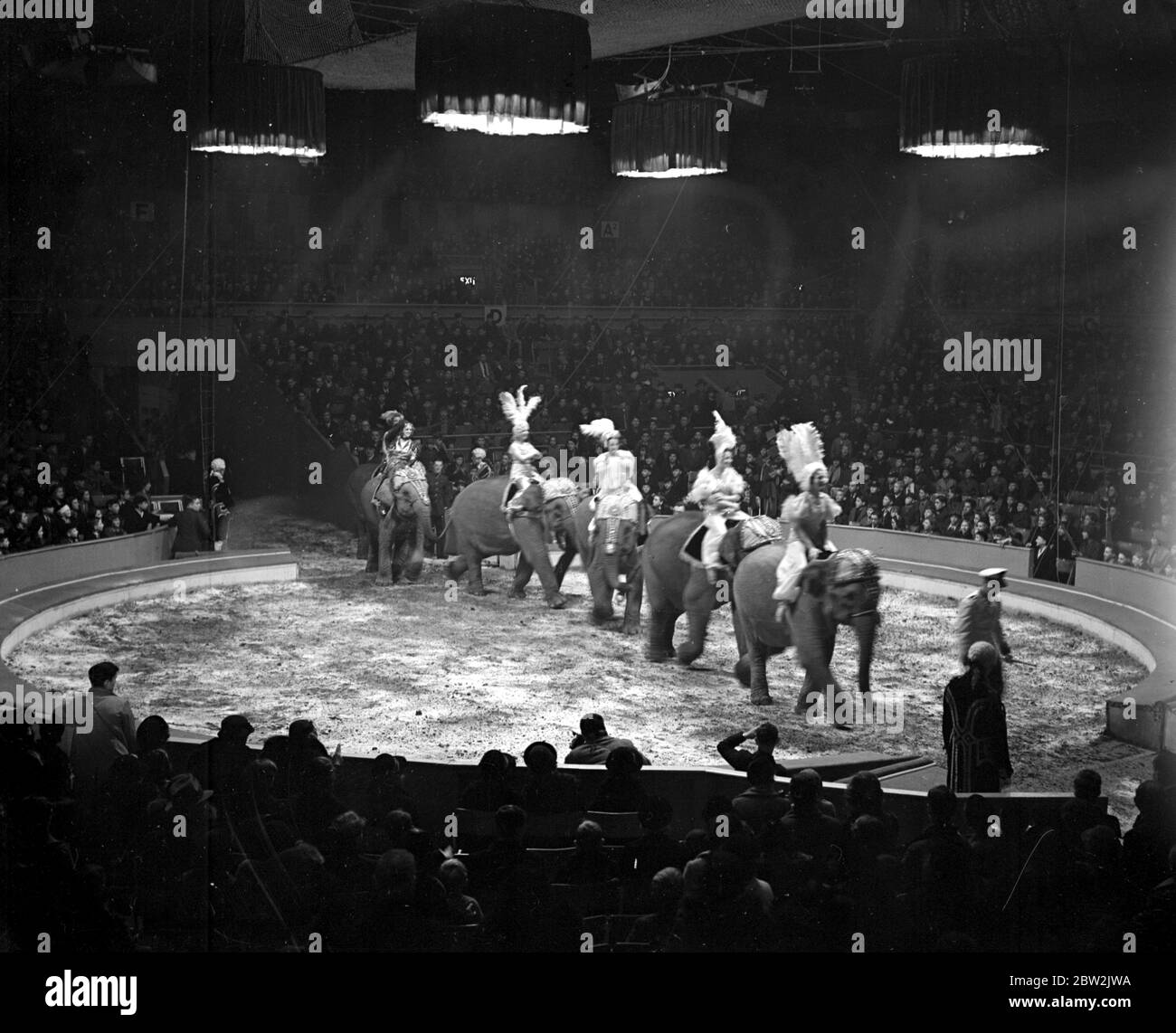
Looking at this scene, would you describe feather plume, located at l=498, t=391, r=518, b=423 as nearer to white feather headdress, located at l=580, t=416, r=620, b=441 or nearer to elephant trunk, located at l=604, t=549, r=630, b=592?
white feather headdress, located at l=580, t=416, r=620, b=441

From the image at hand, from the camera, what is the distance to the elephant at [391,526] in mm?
10711

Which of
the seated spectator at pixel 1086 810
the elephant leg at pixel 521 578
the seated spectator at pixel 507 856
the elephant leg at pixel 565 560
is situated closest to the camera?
the seated spectator at pixel 507 856

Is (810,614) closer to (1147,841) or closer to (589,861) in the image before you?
(1147,841)

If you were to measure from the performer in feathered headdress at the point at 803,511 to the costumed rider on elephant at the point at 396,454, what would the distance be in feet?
8.06

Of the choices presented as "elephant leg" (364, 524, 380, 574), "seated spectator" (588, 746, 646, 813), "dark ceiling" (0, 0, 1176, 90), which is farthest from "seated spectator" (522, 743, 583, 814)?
"dark ceiling" (0, 0, 1176, 90)

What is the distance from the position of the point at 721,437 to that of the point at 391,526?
98.9 inches

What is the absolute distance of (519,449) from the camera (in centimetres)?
1077

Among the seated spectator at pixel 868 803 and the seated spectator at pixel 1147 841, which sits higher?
the seated spectator at pixel 868 803

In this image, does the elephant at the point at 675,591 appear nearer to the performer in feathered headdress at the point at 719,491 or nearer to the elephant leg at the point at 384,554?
the performer in feathered headdress at the point at 719,491

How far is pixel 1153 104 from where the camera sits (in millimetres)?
9328

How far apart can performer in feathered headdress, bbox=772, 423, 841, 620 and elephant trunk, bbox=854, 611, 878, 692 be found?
0.42 meters

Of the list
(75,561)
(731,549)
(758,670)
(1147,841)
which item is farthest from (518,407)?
(1147,841)

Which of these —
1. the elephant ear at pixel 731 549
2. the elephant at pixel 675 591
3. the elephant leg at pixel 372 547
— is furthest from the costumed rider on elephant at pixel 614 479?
the elephant leg at pixel 372 547
